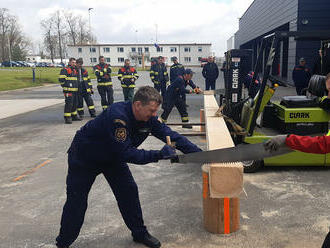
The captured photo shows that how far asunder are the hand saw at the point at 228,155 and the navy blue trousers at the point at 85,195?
0.61 metres

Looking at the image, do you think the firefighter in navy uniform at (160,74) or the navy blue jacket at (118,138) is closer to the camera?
the navy blue jacket at (118,138)

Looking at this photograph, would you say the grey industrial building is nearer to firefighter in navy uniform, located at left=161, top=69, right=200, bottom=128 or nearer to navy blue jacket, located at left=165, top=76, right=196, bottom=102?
firefighter in navy uniform, located at left=161, top=69, right=200, bottom=128

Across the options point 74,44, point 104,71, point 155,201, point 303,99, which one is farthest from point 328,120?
point 74,44

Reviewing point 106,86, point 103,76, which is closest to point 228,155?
point 103,76

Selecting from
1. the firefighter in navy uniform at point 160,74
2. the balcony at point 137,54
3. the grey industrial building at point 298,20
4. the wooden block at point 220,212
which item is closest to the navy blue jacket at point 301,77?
the grey industrial building at point 298,20

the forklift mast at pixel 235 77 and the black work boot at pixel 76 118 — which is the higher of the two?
the forklift mast at pixel 235 77

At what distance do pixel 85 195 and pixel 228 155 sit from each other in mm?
1391

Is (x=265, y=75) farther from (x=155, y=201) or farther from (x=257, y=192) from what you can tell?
(x=155, y=201)

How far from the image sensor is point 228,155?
2980 mm

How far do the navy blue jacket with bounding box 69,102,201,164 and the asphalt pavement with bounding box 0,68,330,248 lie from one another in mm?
1044

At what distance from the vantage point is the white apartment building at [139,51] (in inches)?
3076

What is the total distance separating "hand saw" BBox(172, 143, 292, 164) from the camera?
9.14ft

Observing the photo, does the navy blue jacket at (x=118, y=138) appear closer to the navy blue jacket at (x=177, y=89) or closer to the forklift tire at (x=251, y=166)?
the forklift tire at (x=251, y=166)

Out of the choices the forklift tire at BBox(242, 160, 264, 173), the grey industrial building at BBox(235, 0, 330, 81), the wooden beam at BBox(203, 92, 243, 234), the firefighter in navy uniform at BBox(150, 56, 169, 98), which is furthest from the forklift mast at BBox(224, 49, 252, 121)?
the firefighter in navy uniform at BBox(150, 56, 169, 98)
